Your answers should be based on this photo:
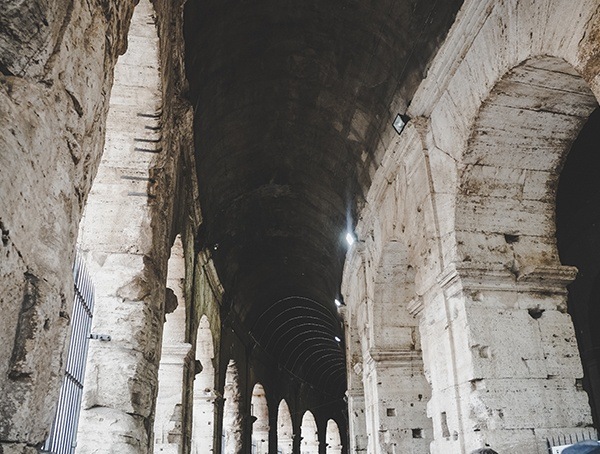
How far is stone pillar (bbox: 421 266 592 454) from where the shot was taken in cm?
512

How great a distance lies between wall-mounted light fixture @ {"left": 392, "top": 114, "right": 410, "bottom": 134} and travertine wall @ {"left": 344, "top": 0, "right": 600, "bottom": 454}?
2.35 feet

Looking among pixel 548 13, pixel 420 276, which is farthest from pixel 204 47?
pixel 548 13

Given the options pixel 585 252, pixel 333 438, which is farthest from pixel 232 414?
pixel 333 438

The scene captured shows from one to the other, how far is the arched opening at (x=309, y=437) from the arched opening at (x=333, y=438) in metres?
3.02

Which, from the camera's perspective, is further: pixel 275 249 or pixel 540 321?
pixel 275 249

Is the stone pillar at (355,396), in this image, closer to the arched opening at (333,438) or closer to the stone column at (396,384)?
the stone column at (396,384)

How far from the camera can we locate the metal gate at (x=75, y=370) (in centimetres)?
377

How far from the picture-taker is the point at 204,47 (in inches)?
303

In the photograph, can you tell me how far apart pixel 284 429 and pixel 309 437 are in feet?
16.8

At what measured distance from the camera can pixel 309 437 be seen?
28.5 meters

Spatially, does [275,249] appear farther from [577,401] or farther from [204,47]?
[577,401]

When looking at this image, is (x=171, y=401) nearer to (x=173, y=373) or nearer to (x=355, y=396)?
(x=173, y=373)

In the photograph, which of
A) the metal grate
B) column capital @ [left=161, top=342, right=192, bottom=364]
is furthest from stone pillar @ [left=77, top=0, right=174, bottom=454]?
the metal grate

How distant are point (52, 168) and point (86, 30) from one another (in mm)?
738
